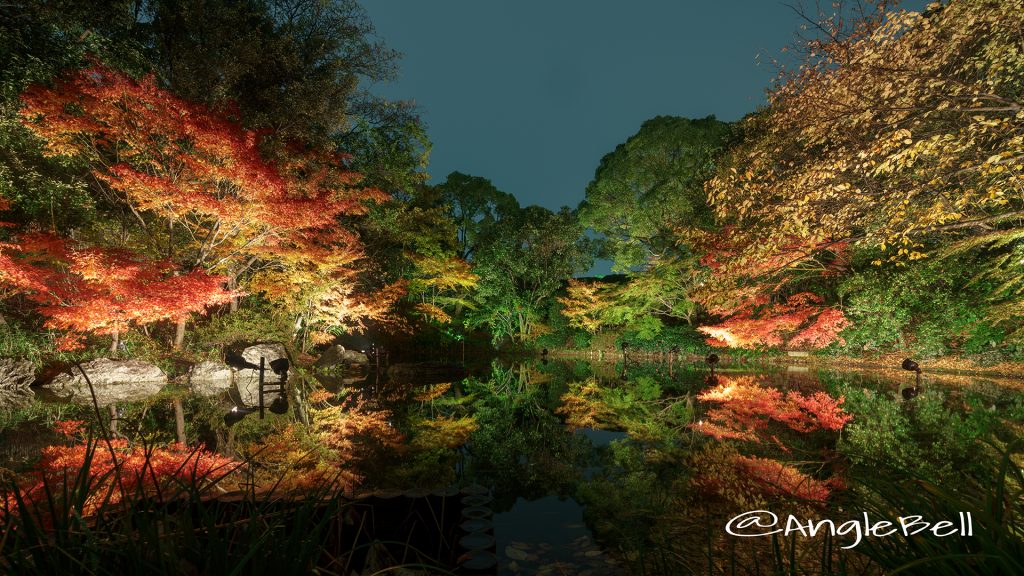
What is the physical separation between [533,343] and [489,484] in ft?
57.7

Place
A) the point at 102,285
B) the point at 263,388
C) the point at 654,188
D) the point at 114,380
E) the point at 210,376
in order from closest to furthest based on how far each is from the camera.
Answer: the point at 102,285 → the point at 114,380 → the point at 263,388 → the point at 210,376 → the point at 654,188

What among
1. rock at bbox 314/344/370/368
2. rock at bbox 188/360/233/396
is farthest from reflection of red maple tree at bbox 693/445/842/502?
rock at bbox 314/344/370/368

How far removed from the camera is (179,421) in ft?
21.5

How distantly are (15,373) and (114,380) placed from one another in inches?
65.7

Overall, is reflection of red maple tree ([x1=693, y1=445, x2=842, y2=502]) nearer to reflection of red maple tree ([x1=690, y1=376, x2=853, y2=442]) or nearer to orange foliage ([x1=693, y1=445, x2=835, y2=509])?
orange foliage ([x1=693, y1=445, x2=835, y2=509])

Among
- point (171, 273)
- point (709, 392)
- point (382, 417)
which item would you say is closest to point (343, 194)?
point (171, 273)

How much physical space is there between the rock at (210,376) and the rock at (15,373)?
8.78 ft

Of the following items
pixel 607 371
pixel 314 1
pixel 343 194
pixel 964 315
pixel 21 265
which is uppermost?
pixel 314 1

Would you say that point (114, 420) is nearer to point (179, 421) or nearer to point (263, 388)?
point (179, 421)

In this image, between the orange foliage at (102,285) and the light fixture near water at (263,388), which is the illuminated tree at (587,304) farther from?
the orange foliage at (102,285)

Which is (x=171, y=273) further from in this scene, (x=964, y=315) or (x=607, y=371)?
(x=964, y=315)

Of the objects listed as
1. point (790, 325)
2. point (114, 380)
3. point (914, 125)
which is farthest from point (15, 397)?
point (790, 325)

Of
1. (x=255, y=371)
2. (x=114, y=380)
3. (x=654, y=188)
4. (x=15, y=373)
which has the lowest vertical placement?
(x=255, y=371)

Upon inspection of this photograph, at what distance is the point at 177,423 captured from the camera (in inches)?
254
